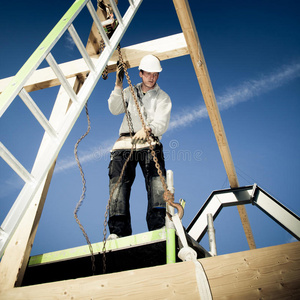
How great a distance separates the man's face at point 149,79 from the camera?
3.00m

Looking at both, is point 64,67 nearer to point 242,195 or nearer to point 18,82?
point 18,82

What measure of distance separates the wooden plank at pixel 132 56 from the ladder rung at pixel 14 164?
6.16 ft

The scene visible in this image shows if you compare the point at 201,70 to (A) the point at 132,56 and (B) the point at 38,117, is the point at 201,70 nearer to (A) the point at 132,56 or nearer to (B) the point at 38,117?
(A) the point at 132,56

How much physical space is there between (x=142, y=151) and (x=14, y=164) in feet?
5.05

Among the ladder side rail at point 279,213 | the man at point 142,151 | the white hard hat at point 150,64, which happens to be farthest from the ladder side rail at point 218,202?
the white hard hat at point 150,64

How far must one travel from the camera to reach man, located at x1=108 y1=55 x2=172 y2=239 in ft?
7.37

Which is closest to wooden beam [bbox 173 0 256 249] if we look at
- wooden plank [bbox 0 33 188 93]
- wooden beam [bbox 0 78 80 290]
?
wooden plank [bbox 0 33 188 93]

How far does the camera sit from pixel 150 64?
2855mm

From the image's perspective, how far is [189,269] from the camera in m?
0.94

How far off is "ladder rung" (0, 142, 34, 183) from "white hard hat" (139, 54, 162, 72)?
6.67 ft

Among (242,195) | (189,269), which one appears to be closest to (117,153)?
(189,269)

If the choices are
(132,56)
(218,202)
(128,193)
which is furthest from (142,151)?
(218,202)

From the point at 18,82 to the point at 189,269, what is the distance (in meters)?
1.38

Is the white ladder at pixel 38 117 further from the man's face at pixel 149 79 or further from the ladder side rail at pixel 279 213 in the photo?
the ladder side rail at pixel 279 213
